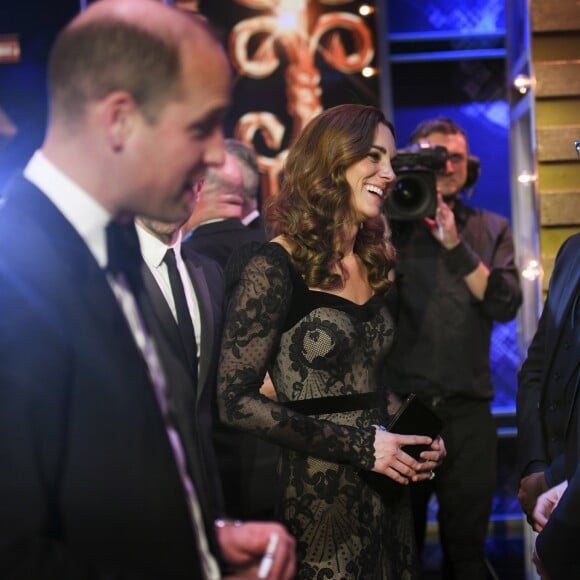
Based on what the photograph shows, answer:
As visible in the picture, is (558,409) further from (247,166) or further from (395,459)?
(247,166)

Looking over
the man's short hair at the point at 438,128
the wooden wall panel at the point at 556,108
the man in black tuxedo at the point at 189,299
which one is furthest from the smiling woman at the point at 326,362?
the man's short hair at the point at 438,128

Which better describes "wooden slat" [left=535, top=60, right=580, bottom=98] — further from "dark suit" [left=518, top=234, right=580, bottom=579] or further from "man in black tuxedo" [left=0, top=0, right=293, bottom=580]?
"man in black tuxedo" [left=0, top=0, right=293, bottom=580]

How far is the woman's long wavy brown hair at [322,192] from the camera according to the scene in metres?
2.13

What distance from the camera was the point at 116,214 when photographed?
3.23 feet

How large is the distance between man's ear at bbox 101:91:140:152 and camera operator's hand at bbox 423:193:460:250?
2.28 metres

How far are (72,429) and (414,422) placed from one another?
1.26m

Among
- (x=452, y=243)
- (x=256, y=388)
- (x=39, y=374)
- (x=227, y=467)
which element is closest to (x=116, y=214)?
(x=39, y=374)

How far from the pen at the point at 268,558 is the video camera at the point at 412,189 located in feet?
7.00

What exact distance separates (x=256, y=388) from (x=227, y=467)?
2.89 ft

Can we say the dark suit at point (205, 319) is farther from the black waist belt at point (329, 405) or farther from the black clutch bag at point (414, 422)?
the black clutch bag at point (414, 422)

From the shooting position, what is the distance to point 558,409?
6.60 ft

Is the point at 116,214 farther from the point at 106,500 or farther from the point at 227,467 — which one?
the point at 227,467

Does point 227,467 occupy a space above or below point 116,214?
below

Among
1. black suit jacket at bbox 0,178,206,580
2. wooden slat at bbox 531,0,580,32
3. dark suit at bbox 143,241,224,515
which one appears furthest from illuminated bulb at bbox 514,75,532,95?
black suit jacket at bbox 0,178,206,580
